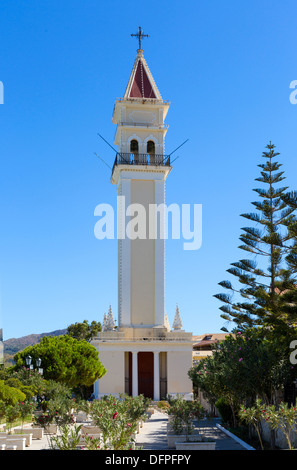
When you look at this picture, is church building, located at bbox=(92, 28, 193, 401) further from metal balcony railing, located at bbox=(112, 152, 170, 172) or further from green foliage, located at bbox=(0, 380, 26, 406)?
green foliage, located at bbox=(0, 380, 26, 406)

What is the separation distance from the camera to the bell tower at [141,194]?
37.7m

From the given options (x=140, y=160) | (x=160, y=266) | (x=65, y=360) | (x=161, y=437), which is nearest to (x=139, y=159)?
(x=140, y=160)

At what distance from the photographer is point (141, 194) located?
38.9 metres

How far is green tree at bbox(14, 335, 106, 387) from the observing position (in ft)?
94.0

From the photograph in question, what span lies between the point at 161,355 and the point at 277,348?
22.2m

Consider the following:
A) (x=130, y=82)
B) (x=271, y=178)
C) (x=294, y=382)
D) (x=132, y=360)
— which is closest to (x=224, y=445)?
(x=294, y=382)

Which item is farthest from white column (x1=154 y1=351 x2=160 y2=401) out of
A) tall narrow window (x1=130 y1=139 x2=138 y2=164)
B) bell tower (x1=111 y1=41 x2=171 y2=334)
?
tall narrow window (x1=130 y1=139 x2=138 y2=164)

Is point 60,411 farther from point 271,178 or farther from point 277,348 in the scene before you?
point 271,178

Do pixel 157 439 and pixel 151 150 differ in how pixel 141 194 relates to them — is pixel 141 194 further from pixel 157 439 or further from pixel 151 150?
pixel 157 439

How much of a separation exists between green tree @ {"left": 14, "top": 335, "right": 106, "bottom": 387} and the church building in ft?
12.9

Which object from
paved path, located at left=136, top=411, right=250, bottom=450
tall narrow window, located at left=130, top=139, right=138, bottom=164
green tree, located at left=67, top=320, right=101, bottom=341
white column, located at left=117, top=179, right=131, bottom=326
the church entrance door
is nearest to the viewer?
paved path, located at left=136, top=411, right=250, bottom=450

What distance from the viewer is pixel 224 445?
1611cm

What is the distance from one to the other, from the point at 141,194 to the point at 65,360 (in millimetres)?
13511

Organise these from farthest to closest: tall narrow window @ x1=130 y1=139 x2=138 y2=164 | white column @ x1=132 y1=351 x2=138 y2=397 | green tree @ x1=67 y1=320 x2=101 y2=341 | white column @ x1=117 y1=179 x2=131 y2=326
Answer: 1. green tree @ x1=67 y1=320 x2=101 y2=341
2. tall narrow window @ x1=130 y1=139 x2=138 y2=164
3. white column @ x1=117 y1=179 x2=131 y2=326
4. white column @ x1=132 y1=351 x2=138 y2=397
